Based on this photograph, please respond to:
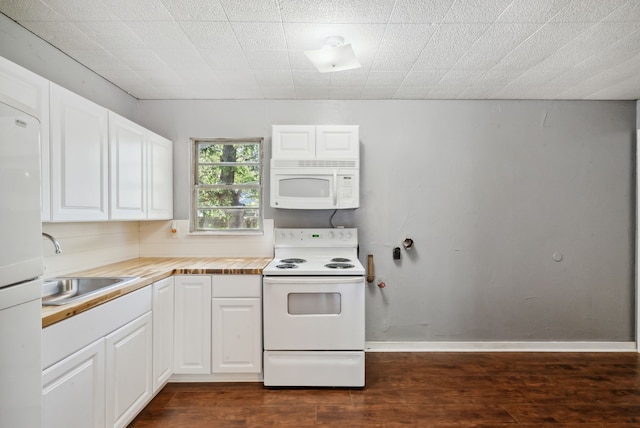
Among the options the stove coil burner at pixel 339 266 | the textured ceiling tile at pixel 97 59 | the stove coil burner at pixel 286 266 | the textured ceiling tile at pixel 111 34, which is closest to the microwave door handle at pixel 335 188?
the stove coil burner at pixel 339 266

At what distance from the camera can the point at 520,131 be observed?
310 centimetres

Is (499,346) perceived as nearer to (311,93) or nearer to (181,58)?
(311,93)

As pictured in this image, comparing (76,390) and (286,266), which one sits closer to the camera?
(76,390)

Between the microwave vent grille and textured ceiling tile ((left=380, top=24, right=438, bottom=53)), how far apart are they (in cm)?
93

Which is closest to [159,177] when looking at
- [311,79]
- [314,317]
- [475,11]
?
[311,79]

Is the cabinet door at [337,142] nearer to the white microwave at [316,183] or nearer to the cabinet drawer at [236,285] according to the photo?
the white microwave at [316,183]

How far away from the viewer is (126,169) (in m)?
2.36

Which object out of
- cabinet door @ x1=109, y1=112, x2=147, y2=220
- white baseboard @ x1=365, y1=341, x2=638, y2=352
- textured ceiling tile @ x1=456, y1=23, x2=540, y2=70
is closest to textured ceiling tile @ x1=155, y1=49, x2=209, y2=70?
cabinet door @ x1=109, y1=112, x2=147, y2=220

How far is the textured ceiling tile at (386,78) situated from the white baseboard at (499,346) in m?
2.20

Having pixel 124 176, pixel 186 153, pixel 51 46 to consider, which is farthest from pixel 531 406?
pixel 51 46

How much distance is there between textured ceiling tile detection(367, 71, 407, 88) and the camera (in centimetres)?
254

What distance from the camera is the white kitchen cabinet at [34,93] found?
4.78ft

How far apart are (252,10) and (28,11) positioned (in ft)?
3.76

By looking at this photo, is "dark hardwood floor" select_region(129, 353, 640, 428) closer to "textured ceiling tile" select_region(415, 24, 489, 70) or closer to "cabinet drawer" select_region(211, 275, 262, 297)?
"cabinet drawer" select_region(211, 275, 262, 297)
